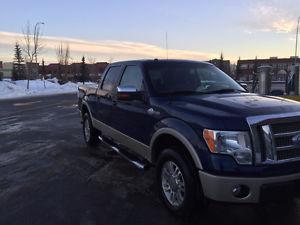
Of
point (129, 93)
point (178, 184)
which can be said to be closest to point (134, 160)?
point (129, 93)

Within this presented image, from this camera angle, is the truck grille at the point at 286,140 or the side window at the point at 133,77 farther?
the side window at the point at 133,77

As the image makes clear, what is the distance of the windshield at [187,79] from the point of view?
612 centimetres

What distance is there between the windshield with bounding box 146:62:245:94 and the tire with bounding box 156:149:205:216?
1067 mm

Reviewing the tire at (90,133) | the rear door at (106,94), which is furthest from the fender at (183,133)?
the tire at (90,133)

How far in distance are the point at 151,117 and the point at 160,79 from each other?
71 centimetres

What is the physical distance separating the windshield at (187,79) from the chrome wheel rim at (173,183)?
1.12 meters

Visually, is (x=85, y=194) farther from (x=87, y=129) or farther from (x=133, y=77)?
(x=87, y=129)

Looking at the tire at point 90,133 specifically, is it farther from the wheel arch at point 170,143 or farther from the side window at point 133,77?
the wheel arch at point 170,143

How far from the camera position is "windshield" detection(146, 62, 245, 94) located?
6117mm

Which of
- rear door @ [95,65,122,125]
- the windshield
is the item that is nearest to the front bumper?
the windshield

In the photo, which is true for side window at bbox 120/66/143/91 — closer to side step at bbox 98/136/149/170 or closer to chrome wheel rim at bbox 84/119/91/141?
side step at bbox 98/136/149/170

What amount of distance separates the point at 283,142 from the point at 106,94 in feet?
12.8

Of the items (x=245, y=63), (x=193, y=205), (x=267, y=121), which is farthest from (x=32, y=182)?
(x=245, y=63)

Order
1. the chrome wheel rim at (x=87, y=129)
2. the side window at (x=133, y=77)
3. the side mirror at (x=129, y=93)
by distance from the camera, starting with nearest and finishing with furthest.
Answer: the side mirror at (x=129, y=93) < the side window at (x=133, y=77) < the chrome wheel rim at (x=87, y=129)
